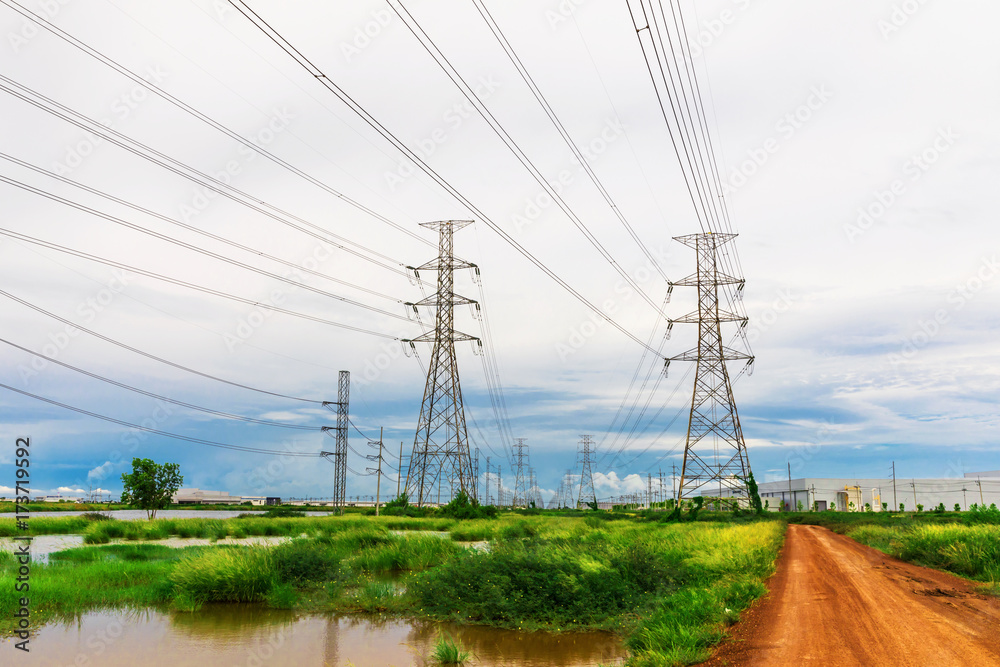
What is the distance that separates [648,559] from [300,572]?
10569mm

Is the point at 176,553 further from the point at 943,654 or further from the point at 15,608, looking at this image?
the point at 943,654

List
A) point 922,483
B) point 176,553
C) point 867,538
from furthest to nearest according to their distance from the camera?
point 922,483 < point 867,538 < point 176,553

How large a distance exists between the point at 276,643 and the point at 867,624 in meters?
11.8

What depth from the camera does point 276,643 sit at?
46.1 ft

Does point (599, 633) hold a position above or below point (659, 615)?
below

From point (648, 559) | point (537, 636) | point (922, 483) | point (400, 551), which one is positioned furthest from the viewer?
point (922, 483)

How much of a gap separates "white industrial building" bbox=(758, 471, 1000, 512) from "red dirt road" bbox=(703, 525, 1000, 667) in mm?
94742

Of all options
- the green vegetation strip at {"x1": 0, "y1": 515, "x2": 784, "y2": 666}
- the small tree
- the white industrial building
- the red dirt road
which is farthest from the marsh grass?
the white industrial building

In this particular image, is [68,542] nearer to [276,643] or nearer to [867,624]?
[276,643]

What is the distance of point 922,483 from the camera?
11194 cm

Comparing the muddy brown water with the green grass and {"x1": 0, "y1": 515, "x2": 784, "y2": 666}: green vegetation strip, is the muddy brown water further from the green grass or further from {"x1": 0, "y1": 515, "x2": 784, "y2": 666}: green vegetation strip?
the green grass

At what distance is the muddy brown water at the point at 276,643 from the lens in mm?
12578

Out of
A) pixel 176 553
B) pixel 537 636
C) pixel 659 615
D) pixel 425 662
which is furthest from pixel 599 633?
pixel 176 553

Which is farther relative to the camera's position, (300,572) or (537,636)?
(300,572)
